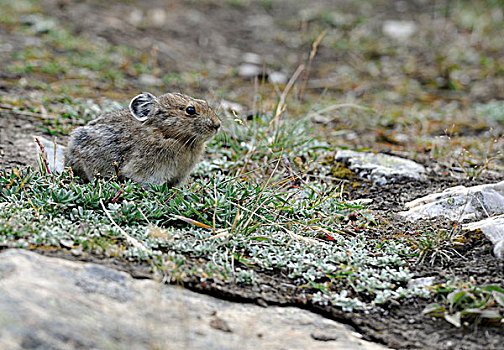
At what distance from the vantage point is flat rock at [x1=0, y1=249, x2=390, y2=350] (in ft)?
10.6

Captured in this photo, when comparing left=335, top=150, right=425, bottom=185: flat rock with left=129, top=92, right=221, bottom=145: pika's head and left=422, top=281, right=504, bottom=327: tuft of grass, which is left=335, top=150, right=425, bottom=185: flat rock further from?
left=422, top=281, right=504, bottom=327: tuft of grass

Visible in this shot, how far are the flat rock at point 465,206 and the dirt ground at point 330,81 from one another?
21cm

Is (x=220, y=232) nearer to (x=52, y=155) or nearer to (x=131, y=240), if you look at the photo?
(x=131, y=240)

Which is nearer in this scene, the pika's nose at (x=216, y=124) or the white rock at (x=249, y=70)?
the pika's nose at (x=216, y=124)

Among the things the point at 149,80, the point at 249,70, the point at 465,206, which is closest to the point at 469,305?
the point at 465,206

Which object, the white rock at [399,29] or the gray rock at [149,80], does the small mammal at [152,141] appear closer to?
the gray rock at [149,80]

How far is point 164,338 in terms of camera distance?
3.33m

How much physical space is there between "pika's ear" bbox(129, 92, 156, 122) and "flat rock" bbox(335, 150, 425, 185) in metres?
2.54

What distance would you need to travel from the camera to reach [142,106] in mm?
5629

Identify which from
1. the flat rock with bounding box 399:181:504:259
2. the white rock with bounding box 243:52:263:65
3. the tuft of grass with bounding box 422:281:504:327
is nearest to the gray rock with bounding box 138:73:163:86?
the white rock with bounding box 243:52:263:65

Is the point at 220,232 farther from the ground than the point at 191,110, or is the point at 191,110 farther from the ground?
the point at 191,110

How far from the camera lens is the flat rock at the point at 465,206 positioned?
5273 millimetres

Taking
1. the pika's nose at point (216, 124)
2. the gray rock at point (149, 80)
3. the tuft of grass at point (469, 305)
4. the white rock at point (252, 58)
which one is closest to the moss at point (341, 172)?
the pika's nose at point (216, 124)

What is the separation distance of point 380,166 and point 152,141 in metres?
2.76
